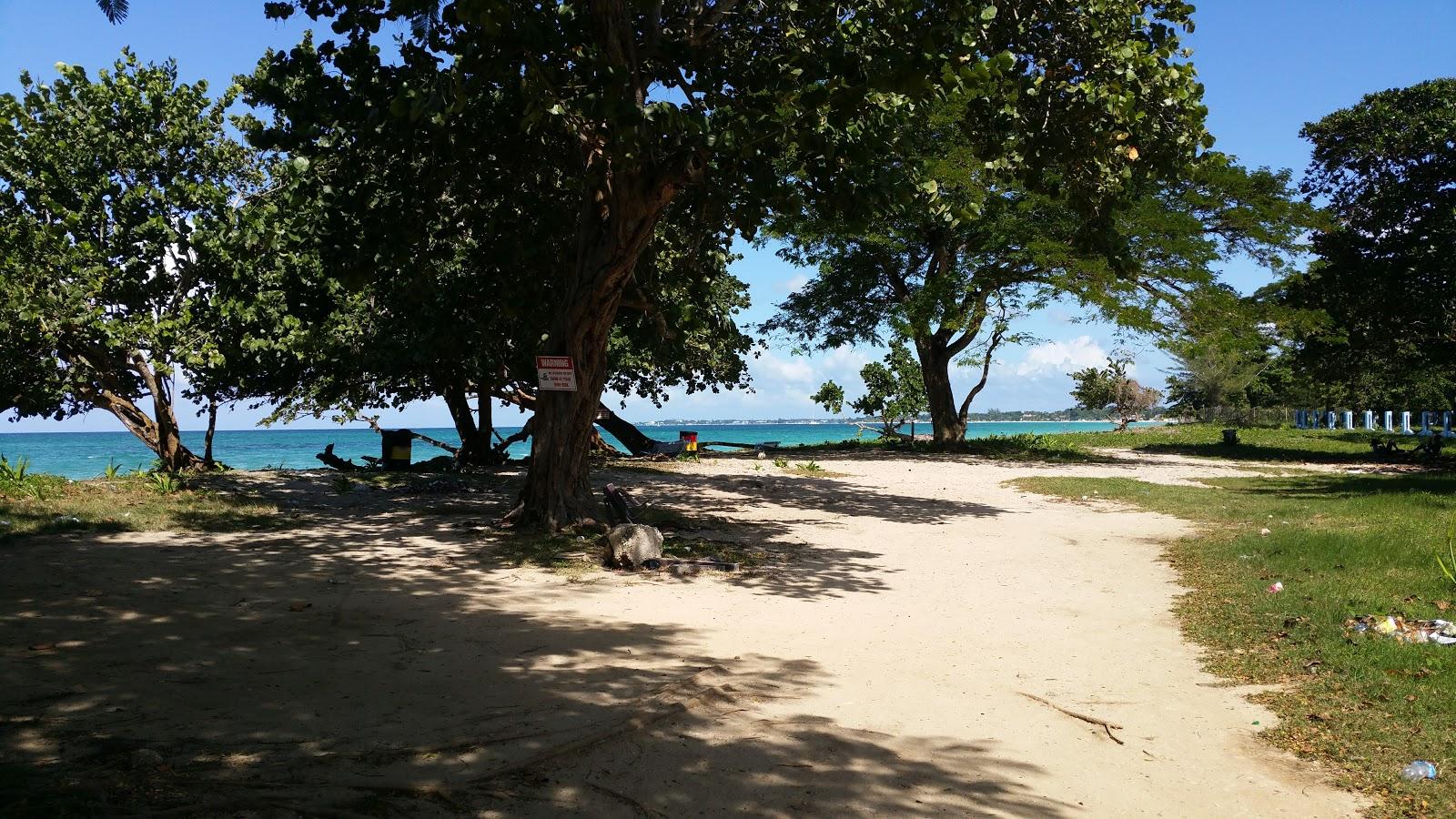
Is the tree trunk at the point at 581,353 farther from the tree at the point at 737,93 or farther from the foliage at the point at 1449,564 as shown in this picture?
the foliage at the point at 1449,564

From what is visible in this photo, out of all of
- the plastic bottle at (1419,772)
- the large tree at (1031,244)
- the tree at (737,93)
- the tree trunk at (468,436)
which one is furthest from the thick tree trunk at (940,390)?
the plastic bottle at (1419,772)

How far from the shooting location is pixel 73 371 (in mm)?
13977

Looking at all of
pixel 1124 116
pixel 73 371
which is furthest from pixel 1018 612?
pixel 73 371

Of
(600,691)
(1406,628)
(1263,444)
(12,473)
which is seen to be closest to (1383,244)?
(1263,444)

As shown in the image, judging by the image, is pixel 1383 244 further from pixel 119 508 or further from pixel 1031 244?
pixel 119 508

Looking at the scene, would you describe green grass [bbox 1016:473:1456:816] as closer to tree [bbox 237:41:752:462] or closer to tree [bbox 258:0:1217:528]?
tree [bbox 258:0:1217:528]

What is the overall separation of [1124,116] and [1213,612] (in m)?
5.79

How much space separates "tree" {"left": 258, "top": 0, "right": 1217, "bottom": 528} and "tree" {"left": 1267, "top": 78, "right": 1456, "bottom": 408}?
46.3 ft

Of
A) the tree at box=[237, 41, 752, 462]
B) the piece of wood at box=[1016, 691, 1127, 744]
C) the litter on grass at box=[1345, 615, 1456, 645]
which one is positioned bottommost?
the piece of wood at box=[1016, 691, 1127, 744]

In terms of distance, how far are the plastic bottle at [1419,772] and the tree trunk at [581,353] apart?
8.04m

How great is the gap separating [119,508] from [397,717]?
856 centimetres

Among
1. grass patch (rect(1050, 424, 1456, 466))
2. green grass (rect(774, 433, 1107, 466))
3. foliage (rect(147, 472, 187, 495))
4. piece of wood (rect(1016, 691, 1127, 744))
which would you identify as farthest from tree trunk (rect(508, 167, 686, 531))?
grass patch (rect(1050, 424, 1456, 466))

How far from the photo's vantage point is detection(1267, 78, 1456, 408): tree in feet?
68.4

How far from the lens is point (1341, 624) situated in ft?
19.5
